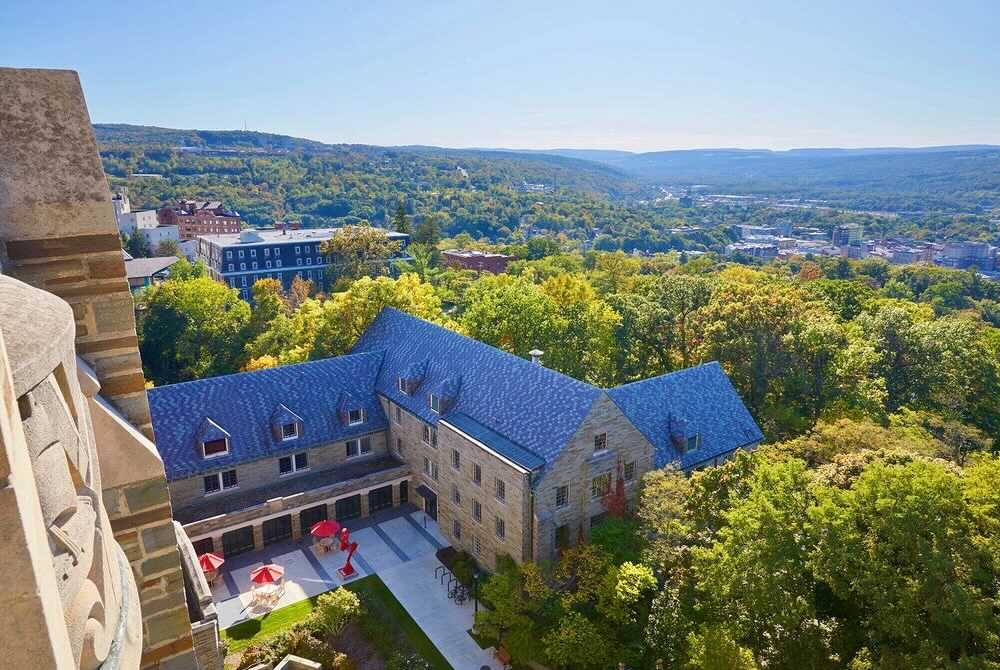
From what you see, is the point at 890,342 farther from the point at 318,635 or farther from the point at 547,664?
the point at 318,635

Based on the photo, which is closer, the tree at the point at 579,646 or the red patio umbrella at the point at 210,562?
the tree at the point at 579,646

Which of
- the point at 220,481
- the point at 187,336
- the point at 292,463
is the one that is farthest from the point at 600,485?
the point at 187,336

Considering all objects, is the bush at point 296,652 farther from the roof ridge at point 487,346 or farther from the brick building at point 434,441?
the roof ridge at point 487,346

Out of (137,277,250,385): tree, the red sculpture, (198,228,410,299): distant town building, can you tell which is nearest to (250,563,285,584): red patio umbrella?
the red sculpture

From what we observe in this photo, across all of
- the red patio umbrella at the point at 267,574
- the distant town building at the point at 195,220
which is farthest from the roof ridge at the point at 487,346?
the distant town building at the point at 195,220

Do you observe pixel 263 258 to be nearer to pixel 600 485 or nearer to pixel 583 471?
pixel 600 485

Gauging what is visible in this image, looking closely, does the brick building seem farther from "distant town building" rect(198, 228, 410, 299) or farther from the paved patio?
"distant town building" rect(198, 228, 410, 299)

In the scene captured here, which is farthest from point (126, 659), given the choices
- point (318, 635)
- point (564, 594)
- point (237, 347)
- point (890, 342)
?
point (237, 347)
